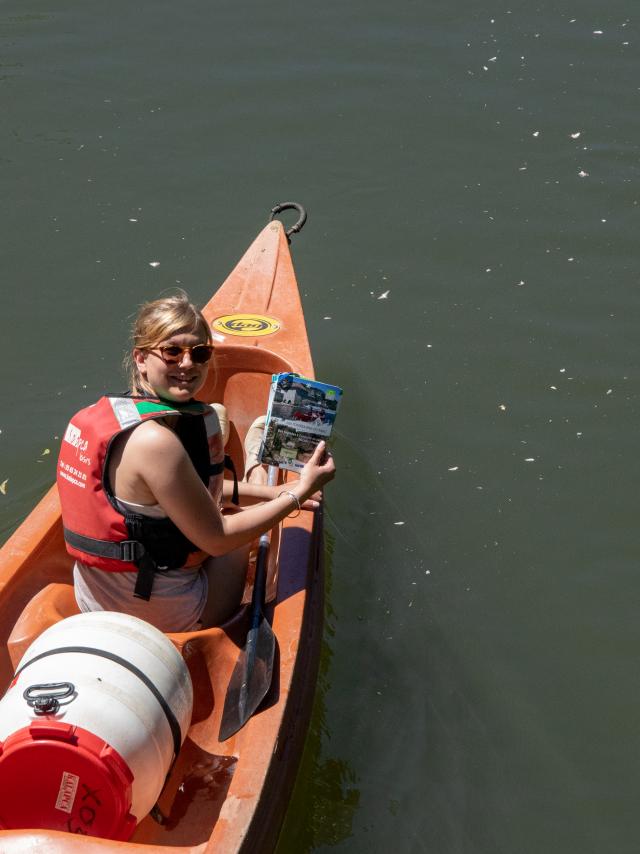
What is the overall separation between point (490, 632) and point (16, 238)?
3.79 meters

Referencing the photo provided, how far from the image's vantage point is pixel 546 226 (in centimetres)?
606

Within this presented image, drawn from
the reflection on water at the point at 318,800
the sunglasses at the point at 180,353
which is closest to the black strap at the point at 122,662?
the sunglasses at the point at 180,353

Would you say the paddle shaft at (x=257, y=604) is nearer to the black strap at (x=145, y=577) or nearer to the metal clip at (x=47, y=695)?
the black strap at (x=145, y=577)

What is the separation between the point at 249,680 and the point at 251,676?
14mm

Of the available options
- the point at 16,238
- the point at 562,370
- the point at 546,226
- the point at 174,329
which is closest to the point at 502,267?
the point at 546,226

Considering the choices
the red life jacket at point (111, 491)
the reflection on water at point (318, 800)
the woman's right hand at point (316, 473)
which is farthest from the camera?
the reflection on water at point (318, 800)

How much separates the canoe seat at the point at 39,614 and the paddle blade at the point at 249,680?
0.59 m

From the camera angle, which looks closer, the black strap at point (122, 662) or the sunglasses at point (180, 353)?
the black strap at point (122, 662)

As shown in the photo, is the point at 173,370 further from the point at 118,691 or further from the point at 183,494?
the point at 118,691

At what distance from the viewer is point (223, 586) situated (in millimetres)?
3197

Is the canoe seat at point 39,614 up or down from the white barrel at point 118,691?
down

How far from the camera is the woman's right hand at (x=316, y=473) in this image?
121 inches

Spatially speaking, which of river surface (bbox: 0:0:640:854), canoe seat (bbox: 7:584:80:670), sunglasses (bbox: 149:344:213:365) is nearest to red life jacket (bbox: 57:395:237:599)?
sunglasses (bbox: 149:344:213:365)

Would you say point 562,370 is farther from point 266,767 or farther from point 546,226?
point 266,767
